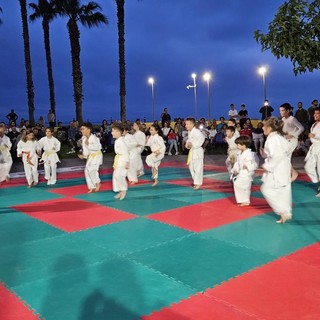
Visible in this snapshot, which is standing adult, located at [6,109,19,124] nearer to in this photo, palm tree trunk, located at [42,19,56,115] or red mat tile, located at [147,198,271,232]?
palm tree trunk, located at [42,19,56,115]

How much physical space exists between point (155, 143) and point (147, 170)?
3.34 metres

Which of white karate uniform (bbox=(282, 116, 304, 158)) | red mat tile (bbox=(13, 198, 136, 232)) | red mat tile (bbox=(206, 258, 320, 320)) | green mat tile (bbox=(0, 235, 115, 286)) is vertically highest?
white karate uniform (bbox=(282, 116, 304, 158))

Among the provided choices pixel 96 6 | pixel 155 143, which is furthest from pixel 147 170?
pixel 96 6

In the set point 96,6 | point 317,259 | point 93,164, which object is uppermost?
point 96,6

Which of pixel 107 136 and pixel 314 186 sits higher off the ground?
pixel 107 136

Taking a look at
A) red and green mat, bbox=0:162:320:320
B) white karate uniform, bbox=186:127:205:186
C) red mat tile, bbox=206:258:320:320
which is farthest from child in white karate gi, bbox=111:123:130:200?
red mat tile, bbox=206:258:320:320

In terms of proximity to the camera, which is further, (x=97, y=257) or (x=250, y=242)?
(x=250, y=242)

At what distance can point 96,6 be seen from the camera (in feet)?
79.0

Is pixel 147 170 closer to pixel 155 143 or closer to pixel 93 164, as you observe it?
pixel 155 143

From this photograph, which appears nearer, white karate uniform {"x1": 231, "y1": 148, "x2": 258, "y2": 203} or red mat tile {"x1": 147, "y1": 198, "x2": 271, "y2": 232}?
red mat tile {"x1": 147, "y1": 198, "x2": 271, "y2": 232}

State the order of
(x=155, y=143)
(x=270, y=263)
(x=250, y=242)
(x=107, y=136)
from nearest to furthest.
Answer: (x=270, y=263)
(x=250, y=242)
(x=155, y=143)
(x=107, y=136)

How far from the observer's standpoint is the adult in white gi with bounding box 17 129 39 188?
9.87 metres

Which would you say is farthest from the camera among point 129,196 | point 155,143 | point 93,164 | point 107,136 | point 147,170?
point 107,136

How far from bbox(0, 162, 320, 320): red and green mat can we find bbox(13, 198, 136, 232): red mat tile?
0.06 ft
